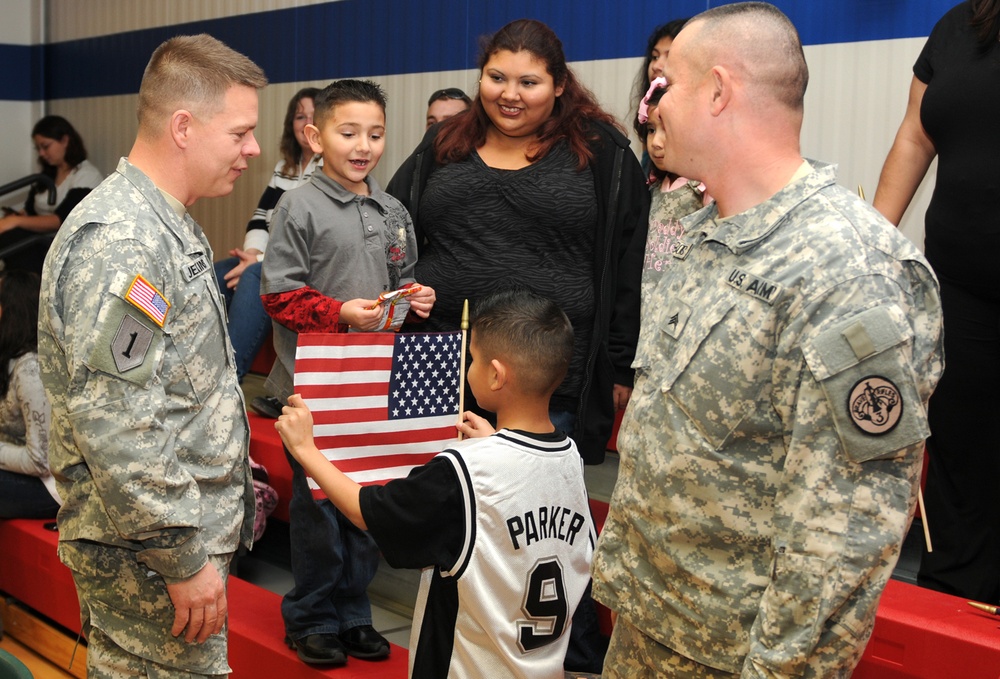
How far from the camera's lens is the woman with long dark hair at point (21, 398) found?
375 centimetres

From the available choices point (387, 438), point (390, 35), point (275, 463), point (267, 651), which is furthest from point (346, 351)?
point (390, 35)

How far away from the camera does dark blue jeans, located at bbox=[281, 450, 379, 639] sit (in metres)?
2.64

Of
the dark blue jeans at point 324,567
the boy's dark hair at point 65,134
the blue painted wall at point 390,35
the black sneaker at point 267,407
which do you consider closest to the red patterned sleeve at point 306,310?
the dark blue jeans at point 324,567

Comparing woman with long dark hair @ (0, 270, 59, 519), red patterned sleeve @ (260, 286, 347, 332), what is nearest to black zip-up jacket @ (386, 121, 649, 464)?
red patterned sleeve @ (260, 286, 347, 332)

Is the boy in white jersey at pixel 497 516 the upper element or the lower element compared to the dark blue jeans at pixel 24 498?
upper

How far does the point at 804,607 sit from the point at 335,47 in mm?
5314

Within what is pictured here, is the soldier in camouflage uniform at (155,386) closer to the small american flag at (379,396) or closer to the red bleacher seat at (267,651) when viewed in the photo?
the small american flag at (379,396)

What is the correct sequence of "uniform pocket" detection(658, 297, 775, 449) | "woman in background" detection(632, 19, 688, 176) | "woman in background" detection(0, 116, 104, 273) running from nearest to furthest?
"uniform pocket" detection(658, 297, 775, 449) < "woman in background" detection(632, 19, 688, 176) < "woman in background" detection(0, 116, 104, 273)

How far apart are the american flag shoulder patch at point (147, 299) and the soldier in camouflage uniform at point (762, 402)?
2.67ft

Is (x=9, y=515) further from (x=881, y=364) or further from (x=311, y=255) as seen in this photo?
(x=881, y=364)

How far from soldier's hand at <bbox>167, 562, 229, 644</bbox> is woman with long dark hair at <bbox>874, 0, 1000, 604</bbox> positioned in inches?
71.5

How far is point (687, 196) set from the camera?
2.81 meters

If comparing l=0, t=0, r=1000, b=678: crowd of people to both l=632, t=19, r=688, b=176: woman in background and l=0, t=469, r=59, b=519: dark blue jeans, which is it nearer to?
l=632, t=19, r=688, b=176: woman in background

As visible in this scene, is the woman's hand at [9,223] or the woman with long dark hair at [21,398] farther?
the woman's hand at [9,223]
